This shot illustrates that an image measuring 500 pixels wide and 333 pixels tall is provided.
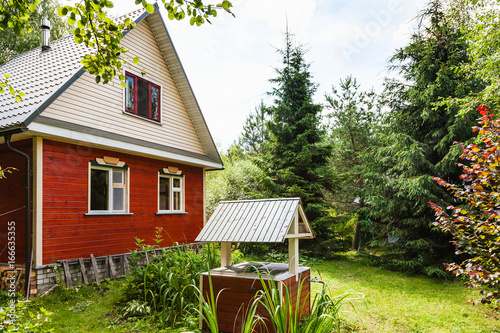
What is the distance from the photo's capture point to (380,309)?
21.5 feet

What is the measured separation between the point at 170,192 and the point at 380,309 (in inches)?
270

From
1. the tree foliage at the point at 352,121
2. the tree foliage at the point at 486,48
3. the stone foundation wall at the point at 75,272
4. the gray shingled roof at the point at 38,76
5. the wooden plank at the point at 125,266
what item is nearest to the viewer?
the gray shingled roof at the point at 38,76

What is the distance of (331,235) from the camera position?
1260cm

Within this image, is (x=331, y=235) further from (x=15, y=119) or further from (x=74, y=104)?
(x=15, y=119)

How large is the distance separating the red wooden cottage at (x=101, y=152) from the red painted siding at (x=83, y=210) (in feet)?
0.07

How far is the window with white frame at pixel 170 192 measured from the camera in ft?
34.1

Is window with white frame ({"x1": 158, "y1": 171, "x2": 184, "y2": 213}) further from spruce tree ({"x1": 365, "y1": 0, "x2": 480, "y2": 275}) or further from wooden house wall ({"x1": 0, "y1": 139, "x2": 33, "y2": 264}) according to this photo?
spruce tree ({"x1": 365, "y1": 0, "x2": 480, "y2": 275})

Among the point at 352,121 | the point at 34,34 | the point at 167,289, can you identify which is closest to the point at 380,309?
the point at 167,289

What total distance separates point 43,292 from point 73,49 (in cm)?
624

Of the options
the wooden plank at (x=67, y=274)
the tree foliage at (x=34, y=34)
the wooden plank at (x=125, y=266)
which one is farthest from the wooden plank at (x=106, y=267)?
the tree foliage at (x=34, y=34)

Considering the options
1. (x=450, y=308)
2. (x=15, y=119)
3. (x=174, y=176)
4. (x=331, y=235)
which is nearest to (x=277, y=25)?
(x=174, y=176)

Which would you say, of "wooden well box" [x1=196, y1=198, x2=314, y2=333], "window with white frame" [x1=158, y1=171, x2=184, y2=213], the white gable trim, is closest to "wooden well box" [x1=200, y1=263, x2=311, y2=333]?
"wooden well box" [x1=196, y1=198, x2=314, y2=333]

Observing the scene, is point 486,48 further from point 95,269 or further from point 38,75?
point 38,75

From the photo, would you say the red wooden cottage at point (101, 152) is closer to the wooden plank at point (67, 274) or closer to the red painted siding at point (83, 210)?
the red painted siding at point (83, 210)
